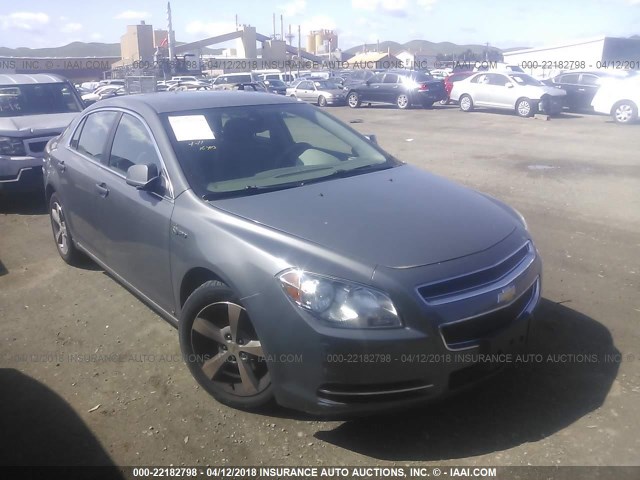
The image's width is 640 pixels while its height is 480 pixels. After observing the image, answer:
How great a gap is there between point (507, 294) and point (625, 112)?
55.6ft

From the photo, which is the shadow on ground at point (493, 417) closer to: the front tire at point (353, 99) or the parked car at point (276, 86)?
the front tire at point (353, 99)

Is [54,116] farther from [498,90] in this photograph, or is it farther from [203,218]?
[498,90]

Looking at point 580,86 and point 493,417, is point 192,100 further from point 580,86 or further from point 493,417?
point 580,86

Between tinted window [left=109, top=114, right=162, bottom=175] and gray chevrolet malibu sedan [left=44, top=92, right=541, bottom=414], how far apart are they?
0.02 meters

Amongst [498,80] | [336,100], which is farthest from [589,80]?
[336,100]

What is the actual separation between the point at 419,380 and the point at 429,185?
5.15 feet

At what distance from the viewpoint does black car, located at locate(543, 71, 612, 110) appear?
20480 mm

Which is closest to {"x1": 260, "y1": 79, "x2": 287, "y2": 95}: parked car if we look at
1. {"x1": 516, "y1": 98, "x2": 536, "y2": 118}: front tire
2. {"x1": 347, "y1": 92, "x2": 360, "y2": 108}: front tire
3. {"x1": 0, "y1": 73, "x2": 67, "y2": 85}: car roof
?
{"x1": 347, "y1": 92, "x2": 360, "y2": 108}: front tire

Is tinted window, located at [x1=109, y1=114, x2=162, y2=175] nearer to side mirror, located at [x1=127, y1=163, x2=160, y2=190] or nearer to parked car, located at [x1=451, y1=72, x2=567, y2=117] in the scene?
side mirror, located at [x1=127, y1=163, x2=160, y2=190]

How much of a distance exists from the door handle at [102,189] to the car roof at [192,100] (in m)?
0.62

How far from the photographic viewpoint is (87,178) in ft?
15.1

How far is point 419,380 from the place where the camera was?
8.87 feet

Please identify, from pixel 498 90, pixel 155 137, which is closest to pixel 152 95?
pixel 155 137

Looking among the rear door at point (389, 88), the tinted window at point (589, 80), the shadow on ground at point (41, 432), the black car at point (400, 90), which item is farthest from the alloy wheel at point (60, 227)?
the rear door at point (389, 88)
